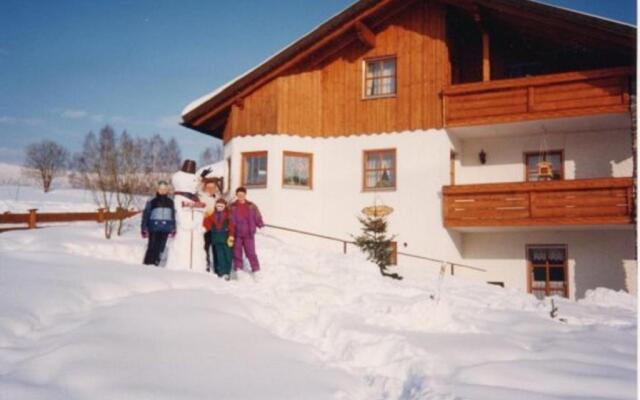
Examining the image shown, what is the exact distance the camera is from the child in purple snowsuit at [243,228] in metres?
9.62

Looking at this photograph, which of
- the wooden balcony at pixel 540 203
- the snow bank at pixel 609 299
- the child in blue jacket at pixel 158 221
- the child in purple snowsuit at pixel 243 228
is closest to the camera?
the child in blue jacket at pixel 158 221

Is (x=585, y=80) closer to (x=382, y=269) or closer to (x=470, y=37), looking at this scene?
(x=470, y=37)

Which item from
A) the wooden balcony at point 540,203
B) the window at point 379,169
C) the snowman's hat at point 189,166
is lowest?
the wooden balcony at point 540,203

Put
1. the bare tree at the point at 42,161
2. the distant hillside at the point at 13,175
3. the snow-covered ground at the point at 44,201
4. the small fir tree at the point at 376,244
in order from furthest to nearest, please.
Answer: the distant hillside at the point at 13,175
the bare tree at the point at 42,161
the snow-covered ground at the point at 44,201
the small fir tree at the point at 376,244

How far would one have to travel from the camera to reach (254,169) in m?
16.1

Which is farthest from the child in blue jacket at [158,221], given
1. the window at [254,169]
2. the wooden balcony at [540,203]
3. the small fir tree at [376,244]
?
the wooden balcony at [540,203]

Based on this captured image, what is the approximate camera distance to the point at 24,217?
51.3 feet

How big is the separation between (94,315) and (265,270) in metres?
5.31

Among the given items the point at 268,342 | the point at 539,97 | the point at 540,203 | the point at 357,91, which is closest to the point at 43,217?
the point at 357,91

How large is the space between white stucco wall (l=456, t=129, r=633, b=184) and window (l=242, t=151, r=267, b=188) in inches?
231

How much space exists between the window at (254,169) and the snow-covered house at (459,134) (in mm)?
44

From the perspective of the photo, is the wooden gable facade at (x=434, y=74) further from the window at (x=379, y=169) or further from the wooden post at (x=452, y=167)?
the wooden post at (x=452, y=167)

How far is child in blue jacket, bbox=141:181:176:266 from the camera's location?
935 centimetres

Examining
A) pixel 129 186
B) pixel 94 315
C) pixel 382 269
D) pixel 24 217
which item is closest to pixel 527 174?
pixel 382 269
